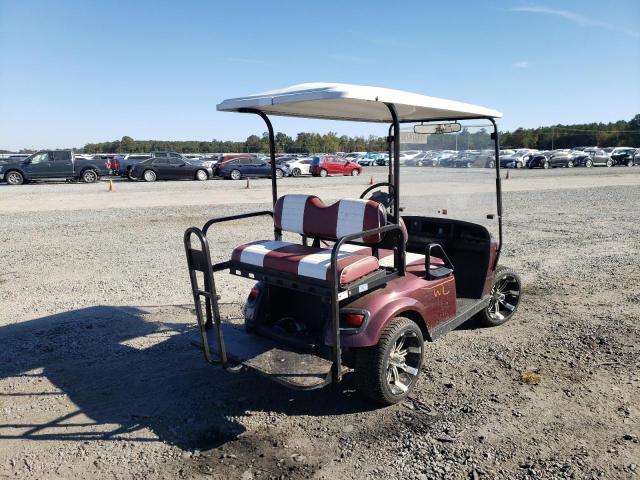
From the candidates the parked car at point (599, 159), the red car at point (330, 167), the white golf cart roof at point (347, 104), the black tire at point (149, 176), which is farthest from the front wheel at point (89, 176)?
the parked car at point (599, 159)

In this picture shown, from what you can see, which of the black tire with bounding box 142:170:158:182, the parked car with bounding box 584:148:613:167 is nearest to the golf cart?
the black tire with bounding box 142:170:158:182

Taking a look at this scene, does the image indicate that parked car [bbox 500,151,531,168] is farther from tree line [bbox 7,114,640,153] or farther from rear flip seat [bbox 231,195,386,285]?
rear flip seat [bbox 231,195,386,285]

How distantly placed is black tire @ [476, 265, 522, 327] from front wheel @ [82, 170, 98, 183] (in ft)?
74.7

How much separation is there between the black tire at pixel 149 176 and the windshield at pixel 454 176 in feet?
70.8

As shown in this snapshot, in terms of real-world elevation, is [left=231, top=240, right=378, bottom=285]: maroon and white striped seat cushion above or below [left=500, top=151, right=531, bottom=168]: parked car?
below

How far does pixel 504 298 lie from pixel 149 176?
22.3 metres

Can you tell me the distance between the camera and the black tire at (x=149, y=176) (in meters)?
24.5

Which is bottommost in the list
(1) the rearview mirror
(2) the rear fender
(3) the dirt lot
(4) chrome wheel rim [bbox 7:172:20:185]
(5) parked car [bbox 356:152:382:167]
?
(3) the dirt lot

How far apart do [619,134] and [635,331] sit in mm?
71232

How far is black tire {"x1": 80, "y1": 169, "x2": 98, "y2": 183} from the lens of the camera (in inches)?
928

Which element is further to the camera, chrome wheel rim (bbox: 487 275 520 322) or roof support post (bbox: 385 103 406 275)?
chrome wheel rim (bbox: 487 275 520 322)

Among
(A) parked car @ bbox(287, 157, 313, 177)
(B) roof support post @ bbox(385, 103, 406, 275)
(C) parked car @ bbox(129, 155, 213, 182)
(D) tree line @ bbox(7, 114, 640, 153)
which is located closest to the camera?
(B) roof support post @ bbox(385, 103, 406, 275)

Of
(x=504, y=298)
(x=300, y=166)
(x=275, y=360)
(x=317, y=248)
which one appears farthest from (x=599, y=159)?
(x=275, y=360)

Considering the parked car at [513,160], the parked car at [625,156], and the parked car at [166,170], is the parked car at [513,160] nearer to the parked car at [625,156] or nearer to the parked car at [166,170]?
the parked car at [625,156]
